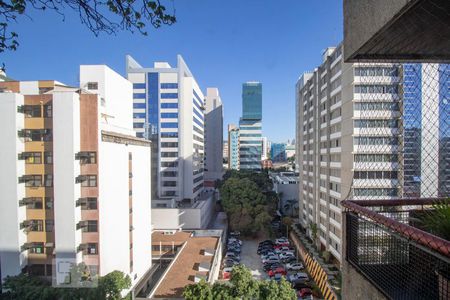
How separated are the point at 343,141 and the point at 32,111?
37.8 ft

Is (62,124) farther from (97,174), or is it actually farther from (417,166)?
(417,166)

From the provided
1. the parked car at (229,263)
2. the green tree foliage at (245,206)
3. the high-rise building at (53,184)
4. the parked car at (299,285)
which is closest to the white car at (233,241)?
the green tree foliage at (245,206)

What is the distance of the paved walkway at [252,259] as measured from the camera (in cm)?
1303

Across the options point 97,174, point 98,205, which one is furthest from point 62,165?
point 98,205

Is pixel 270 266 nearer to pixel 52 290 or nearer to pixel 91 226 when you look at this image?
pixel 91 226

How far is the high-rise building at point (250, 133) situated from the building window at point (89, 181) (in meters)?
30.9

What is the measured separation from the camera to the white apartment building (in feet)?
31.1

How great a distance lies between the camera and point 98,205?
845 centimetres

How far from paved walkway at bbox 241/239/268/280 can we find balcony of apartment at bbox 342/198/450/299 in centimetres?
1168

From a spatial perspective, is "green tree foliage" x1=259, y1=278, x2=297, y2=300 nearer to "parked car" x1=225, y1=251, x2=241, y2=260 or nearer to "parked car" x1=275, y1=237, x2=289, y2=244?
"parked car" x1=225, y1=251, x2=241, y2=260

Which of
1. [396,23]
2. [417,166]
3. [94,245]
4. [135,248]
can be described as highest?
[396,23]

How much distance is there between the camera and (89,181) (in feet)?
27.7

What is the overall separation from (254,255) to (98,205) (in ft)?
33.3

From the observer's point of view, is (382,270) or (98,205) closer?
(382,270)
